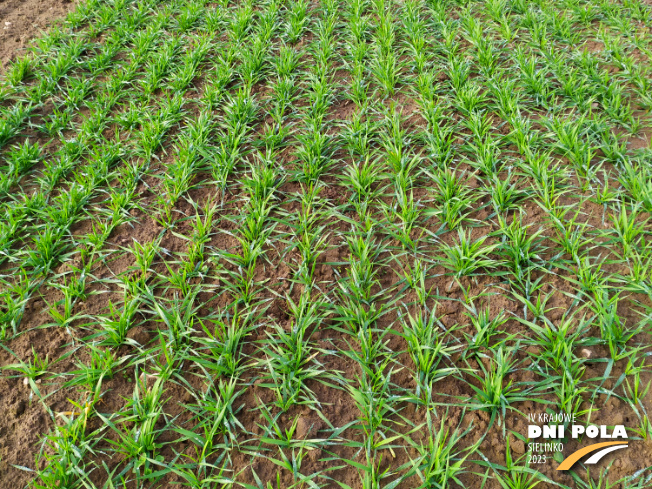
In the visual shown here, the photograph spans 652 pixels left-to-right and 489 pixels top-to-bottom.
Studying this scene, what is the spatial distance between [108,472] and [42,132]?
266 centimetres

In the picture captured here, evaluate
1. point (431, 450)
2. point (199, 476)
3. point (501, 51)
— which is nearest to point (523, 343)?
point (431, 450)

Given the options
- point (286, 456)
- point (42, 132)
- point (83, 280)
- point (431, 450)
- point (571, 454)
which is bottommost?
point (571, 454)

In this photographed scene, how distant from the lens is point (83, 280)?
95.8 inches

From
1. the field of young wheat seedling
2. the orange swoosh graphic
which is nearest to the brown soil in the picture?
the field of young wheat seedling

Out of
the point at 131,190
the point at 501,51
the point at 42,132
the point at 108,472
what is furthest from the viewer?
the point at 501,51

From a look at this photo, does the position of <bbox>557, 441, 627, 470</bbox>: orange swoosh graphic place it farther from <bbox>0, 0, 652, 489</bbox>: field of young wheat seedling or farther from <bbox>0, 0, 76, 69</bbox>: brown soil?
<bbox>0, 0, 76, 69</bbox>: brown soil

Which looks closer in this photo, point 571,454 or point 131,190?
point 571,454

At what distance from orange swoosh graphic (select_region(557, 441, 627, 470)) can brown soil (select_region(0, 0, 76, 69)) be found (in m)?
4.92

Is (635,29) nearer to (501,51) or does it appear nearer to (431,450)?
(501,51)

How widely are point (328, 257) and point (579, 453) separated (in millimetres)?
1470

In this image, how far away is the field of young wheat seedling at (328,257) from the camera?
6.17 feet

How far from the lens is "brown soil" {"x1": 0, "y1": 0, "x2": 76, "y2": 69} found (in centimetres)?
417

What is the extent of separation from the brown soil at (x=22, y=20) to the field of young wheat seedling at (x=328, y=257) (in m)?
0.24

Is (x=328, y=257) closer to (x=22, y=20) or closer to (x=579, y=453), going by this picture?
(x=579, y=453)
